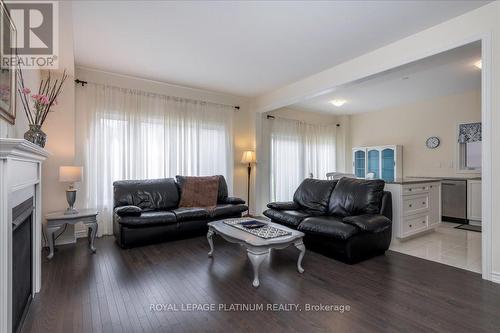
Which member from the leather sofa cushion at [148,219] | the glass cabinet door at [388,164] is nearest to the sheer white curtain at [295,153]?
the glass cabinet door at [388,164]

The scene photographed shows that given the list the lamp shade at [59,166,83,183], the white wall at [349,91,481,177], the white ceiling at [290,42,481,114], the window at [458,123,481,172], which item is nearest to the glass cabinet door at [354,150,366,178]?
the white wall at [349,91,481,177]

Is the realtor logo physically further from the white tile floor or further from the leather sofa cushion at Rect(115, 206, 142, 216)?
the white tile floor

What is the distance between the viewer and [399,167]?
6207mm

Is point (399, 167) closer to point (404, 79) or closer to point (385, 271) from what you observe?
point (404, 79)

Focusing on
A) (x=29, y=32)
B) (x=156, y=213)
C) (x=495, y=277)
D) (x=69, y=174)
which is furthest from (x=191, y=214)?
(x=495, y=277)

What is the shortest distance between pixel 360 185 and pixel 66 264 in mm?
3868

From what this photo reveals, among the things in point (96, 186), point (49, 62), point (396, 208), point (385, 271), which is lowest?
point (385, 271)

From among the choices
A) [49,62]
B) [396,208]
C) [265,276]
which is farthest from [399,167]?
[49,62]

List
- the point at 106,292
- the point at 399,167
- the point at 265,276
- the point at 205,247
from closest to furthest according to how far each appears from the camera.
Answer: the point at 106,292 < the point at 265,276 < the point at 205,247 < the point at 399,167

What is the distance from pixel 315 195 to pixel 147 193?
109 inches

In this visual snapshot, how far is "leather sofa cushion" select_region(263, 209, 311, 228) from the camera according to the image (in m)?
3.58

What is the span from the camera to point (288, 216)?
12.1ft

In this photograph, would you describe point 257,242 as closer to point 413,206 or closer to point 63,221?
point 63,221

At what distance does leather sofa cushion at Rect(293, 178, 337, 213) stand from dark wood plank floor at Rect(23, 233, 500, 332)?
2.92 feet
